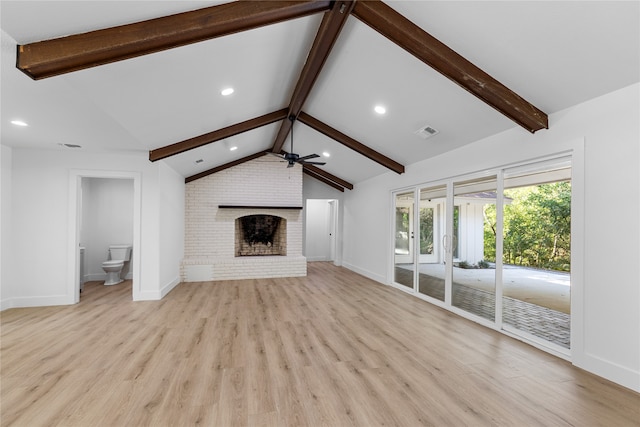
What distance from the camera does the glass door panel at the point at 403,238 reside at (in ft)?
19.7

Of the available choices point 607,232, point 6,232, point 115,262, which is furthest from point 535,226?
point 6,232

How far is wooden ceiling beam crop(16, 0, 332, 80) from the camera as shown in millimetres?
1946

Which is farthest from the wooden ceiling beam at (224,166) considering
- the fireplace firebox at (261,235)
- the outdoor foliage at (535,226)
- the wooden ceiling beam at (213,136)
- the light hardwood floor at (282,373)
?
the outdoor foliage at (535,226)

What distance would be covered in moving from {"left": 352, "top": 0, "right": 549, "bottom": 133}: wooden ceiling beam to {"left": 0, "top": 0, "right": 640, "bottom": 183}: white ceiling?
0.06m

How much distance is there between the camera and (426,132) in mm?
4156

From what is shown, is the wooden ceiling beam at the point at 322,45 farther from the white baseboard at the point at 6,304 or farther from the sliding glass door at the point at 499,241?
the white baseboard at the point at 6,304

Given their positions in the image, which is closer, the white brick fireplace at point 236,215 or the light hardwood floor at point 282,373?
the light hardwood floor at point 282,373

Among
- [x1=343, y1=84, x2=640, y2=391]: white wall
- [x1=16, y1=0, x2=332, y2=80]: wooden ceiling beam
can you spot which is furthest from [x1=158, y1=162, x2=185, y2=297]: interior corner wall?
[x1=343, y1=84, x2=640, y2=391]: white wall

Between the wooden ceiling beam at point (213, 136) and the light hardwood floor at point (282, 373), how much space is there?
2412mm

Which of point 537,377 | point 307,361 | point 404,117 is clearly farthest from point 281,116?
point 537,377

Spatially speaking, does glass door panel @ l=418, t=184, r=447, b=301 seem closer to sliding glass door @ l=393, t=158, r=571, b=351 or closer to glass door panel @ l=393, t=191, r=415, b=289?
sliding glass door @ l=393, t=158, r=571, b=351

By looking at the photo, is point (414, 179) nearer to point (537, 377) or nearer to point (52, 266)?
point (537, 377)

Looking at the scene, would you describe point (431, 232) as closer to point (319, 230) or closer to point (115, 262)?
point (319, 230)

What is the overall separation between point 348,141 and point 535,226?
11.2 feet
